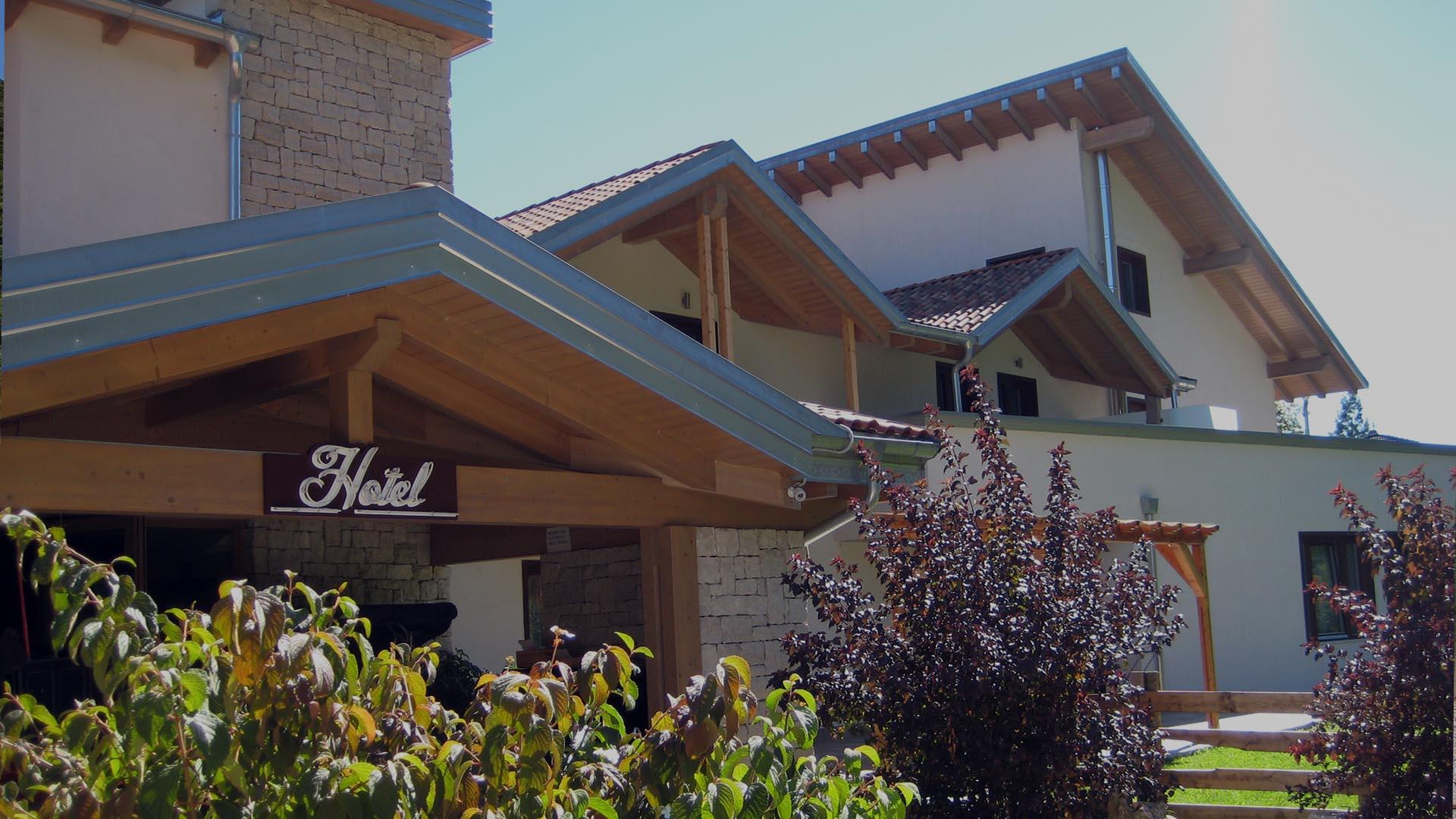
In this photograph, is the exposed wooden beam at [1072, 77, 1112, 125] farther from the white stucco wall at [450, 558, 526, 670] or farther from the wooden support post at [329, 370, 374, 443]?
the wooden support post at [329, 370, 374, 443]

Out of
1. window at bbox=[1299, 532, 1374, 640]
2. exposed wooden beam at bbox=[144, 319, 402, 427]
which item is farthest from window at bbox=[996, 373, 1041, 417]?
exposed wooden beam at bbox=[144, 319, 402, 427]

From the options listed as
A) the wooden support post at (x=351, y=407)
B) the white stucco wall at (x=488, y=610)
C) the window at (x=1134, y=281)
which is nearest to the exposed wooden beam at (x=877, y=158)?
the window at (x=1134, y=281)

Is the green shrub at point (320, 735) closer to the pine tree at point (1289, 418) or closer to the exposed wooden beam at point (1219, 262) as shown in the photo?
the exposed wooden beam at point (1219, 262)

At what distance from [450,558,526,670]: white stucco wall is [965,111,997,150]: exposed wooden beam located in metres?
10.4

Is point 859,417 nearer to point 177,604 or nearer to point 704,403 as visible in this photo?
point 704,403

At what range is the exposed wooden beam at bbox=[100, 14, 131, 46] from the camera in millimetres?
12086

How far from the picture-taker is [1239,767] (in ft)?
38.9

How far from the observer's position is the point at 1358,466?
1956cm

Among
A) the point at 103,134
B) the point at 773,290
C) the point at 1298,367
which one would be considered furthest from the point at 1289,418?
the point at 103,134

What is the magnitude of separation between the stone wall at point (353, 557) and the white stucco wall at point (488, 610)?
6.39 ft

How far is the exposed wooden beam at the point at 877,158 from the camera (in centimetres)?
2227

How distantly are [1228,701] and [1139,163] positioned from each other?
14.2m

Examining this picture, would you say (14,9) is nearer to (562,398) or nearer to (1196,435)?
(562,398)

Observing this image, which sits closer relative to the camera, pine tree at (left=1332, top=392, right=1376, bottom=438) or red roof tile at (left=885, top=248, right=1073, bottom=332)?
red roof tile at (left=885, top=248, right=1073, bottom=332)
